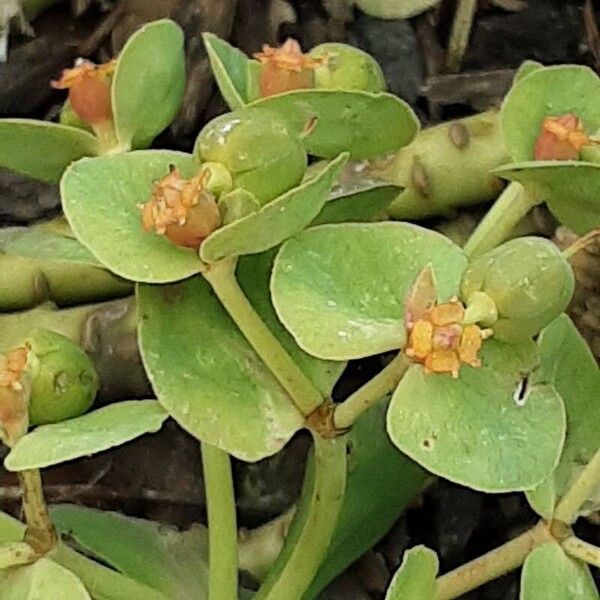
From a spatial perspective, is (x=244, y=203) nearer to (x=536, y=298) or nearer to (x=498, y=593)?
(x=536, y=298)

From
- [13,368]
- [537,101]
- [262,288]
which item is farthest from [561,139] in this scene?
[13,368]

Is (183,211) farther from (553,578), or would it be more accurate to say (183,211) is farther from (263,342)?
(553,578)

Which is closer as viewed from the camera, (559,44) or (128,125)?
(128,125)

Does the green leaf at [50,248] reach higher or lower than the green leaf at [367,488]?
higher

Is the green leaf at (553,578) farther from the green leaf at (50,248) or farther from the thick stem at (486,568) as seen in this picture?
the green leaf at (50,248)

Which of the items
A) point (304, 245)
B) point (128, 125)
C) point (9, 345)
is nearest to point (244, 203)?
point (304, 245)

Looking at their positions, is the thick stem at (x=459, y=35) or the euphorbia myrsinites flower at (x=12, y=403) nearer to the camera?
the euphorbia myrsinites flower at (x=12, y=403)

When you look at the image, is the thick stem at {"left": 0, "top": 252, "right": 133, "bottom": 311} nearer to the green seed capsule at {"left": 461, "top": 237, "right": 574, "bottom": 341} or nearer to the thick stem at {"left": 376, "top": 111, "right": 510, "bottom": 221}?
the thick stem at {"left": 376, "top": 111, "right": 510, "bottom": 221}

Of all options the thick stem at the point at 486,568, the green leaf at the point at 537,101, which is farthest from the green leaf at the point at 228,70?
the thick stem at the point at 486,568
